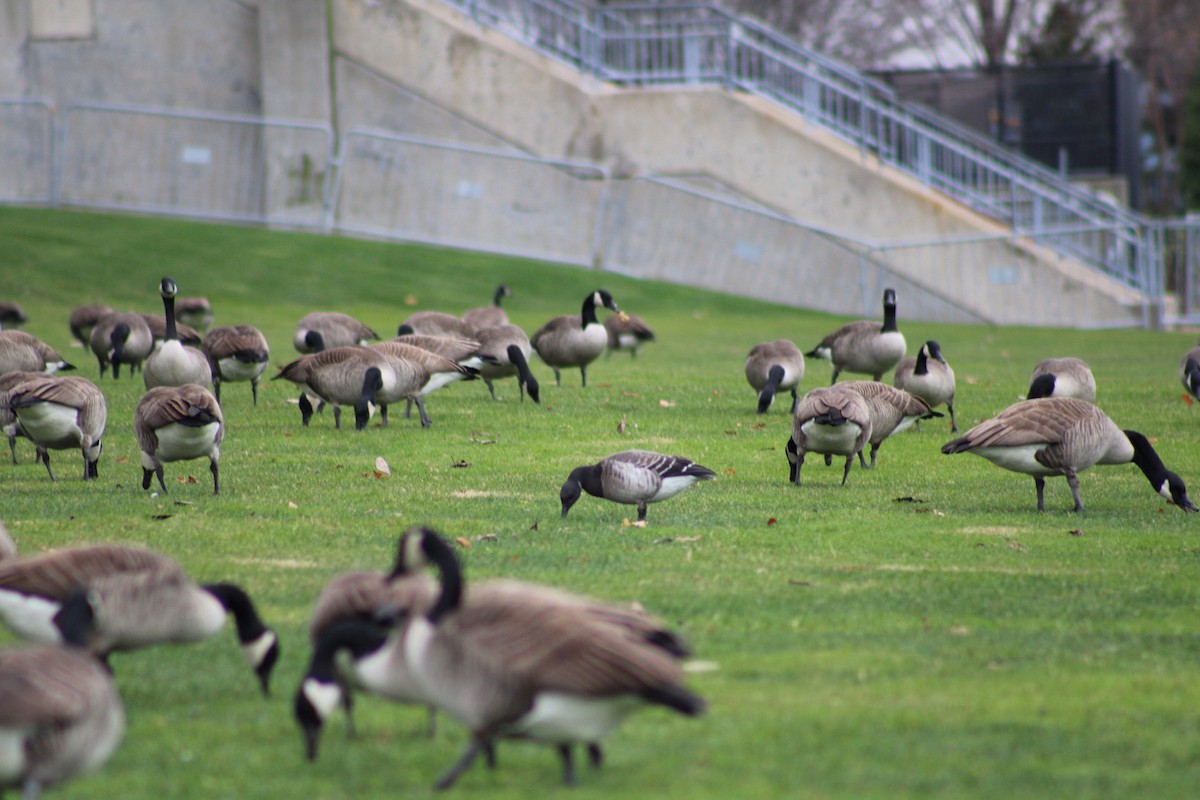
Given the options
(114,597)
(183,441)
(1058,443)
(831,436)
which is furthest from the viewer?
(831,436)

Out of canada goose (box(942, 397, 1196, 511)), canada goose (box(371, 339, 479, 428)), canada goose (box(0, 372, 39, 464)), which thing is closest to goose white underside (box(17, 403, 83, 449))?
canada goose (box(0, 372, 39, 464))

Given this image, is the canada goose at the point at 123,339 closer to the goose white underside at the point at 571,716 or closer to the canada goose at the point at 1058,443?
the canada goose at the point at 1058,443

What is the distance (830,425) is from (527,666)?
6.74 m

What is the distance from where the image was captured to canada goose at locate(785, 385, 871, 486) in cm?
1101

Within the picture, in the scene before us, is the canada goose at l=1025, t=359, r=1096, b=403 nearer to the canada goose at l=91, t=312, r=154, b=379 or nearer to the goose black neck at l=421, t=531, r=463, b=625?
the goose black neck at l=421, t=531, r=463, b=625

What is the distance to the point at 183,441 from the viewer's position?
10.4 meters

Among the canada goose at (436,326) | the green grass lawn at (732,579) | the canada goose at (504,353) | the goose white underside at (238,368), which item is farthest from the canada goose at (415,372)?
the canada goose at (436,326)

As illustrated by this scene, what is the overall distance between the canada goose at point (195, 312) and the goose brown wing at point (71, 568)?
1592 centimetres

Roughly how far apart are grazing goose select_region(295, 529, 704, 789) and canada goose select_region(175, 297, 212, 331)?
1743cm

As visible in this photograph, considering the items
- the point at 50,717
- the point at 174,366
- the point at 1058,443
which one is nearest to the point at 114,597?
the point at 50,717

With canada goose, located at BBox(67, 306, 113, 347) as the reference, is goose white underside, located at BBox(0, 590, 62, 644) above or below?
below

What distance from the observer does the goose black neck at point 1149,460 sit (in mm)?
10250

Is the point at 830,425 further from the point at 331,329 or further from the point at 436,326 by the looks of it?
the point at 331,329

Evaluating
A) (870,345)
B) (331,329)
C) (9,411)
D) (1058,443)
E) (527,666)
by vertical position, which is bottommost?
(527,666)
